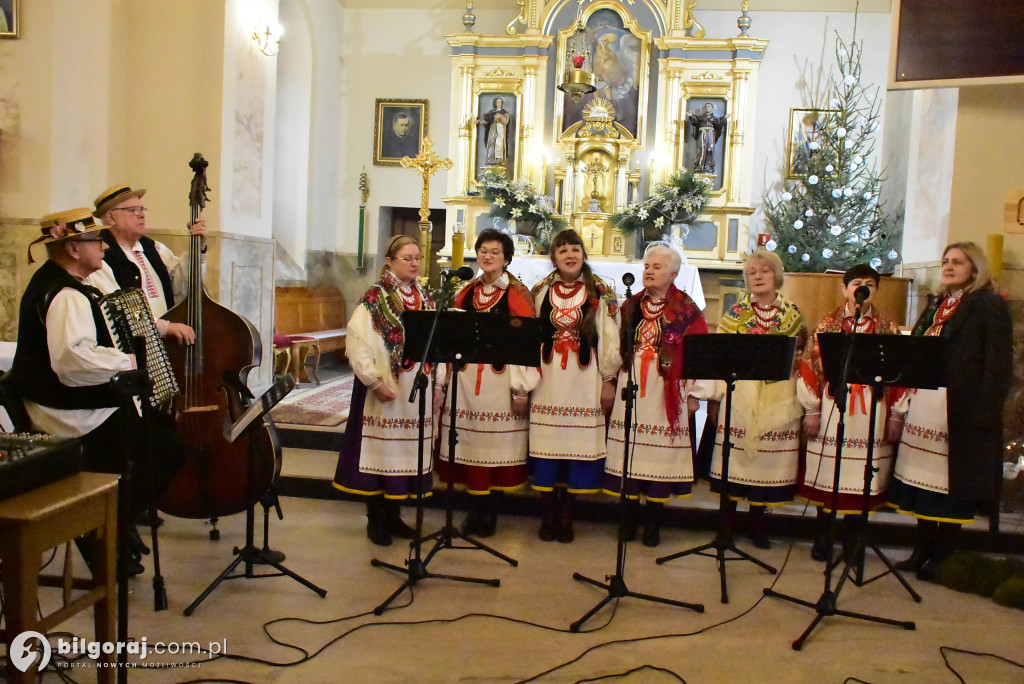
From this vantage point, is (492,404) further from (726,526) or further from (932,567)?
(932,567)

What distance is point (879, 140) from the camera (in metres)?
11.1

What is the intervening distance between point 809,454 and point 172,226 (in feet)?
17.7

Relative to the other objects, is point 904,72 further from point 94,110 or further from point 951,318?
point 94,110

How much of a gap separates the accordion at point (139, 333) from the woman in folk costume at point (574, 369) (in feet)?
6.30

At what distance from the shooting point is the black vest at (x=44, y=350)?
3.12 m

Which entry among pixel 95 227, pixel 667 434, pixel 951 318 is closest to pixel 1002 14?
pixel 951 318

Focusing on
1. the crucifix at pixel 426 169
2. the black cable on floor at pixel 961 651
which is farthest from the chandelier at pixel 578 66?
the black cable on floor at pixel 961 651

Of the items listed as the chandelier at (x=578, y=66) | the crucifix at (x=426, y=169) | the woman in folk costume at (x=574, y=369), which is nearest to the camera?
the woman in folk costume at (x=574, y=369)

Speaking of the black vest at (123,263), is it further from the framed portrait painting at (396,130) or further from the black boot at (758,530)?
the framed portrait painting at (396,130)

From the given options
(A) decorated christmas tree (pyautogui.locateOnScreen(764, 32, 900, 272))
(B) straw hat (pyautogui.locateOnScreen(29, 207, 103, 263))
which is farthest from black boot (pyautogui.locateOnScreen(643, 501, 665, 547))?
(A) decorated christmas tree (pyautogui.locateOnScreen(764, 32, 900, 272))

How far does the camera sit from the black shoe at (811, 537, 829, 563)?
4305mm

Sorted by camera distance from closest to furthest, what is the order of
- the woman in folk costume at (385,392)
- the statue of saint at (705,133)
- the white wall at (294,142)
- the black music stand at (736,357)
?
the black music stand at (736,357), the woman in folk costume at (385,392), the statue of saint at (705,133), the white wall at (294,142)

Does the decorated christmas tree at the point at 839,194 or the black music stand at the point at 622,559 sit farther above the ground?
the decorated christmas tree at the point at 839,194

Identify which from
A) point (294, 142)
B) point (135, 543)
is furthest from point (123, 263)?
point (294, 142)
